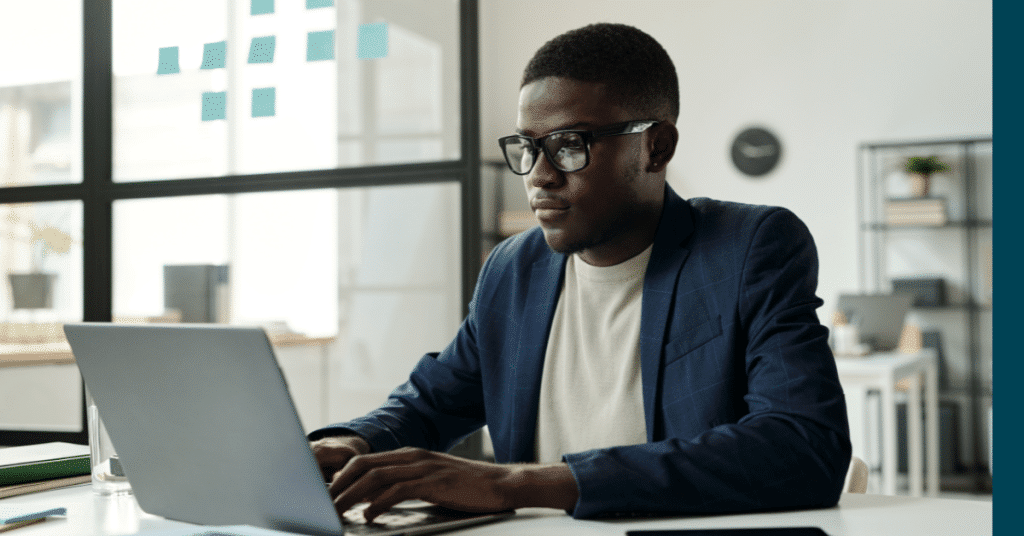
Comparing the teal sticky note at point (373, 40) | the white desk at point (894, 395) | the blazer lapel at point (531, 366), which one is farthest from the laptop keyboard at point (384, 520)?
the white desk at point (894, 395)

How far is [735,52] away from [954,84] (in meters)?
1.21

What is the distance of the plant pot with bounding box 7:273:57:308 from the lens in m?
3.23

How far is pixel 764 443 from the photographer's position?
101cm

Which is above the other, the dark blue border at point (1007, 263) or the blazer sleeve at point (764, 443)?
the dark blue border at point (1007, 263)

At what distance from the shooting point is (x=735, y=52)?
215 inches

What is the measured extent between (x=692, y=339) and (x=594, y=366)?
179 millimetres

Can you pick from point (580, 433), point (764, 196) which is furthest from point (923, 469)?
point (580, 433)

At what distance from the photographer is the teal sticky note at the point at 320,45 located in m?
2.79

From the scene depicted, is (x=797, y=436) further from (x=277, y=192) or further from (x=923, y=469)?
(x=923, y=469)

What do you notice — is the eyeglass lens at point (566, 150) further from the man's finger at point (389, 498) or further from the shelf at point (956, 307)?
the shelf at point (956, 307)

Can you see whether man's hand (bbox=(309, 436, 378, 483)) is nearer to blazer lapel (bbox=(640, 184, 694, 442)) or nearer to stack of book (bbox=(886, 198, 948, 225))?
blazer lapel (bbox=(640, 184, 694, 442))

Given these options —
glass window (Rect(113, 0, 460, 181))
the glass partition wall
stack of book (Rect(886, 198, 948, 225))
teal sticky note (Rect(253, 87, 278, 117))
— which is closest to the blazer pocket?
the glass partition wall

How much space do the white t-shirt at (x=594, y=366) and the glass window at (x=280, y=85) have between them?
135 cm

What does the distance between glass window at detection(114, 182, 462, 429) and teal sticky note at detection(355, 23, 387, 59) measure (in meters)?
0.41
